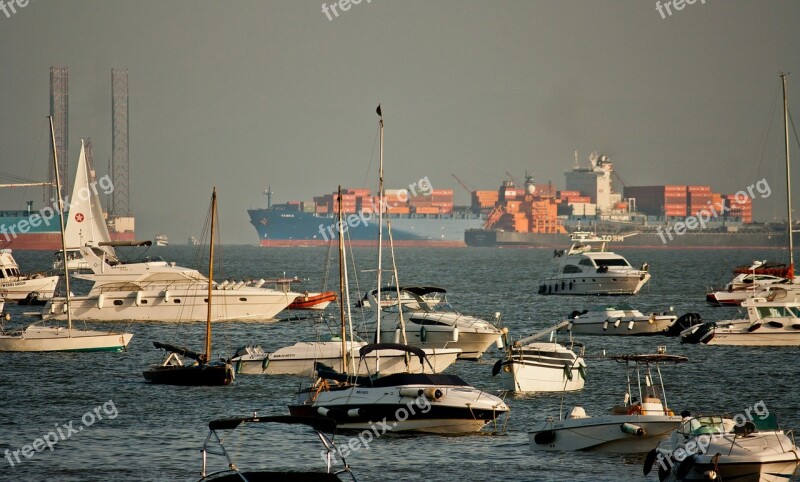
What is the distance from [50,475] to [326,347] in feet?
42.6

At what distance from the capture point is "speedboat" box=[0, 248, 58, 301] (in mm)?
67625

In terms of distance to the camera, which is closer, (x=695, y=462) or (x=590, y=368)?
(x=695, y=462)

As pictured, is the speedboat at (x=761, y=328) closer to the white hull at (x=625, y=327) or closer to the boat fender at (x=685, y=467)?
Result: the white hull at (x=625, y=327)

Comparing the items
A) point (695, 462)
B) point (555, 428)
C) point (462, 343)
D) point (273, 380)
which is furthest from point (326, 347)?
point (695, 462)

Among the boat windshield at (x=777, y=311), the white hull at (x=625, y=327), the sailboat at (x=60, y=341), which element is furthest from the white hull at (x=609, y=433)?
the white hull at (x=625, y=327)

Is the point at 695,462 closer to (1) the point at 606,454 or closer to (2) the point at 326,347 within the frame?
(1) the point at 606,454

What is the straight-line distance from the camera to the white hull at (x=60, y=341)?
42.4 meters

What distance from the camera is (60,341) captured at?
42469 millimetres

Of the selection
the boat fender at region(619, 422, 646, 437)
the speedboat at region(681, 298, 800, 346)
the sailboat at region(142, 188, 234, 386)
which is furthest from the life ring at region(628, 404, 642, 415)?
the speedboat at region(681, 298, 800, 346)

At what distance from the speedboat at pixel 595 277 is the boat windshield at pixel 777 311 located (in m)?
30.3

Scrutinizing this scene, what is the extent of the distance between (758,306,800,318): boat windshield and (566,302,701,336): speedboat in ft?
14.8

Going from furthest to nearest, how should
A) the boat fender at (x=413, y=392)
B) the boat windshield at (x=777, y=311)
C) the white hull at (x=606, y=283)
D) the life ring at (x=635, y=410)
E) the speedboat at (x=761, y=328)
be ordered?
1. the white hull at (x=606, y=283)
2. the boat windshield at (x=777, y=311)
3. the speedboat at (x=761, y=328)
4. the boat fender at (x=413, y=392)
5. the life ring at (x=635, y=410)

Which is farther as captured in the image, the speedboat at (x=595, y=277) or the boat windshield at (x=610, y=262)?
the boat windshield at (x=610, y=262)

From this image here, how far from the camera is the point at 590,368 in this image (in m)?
39.2
